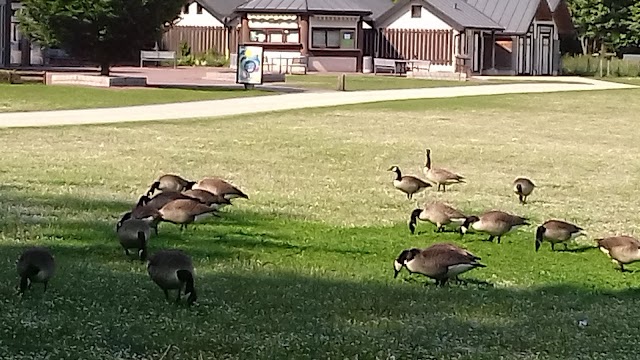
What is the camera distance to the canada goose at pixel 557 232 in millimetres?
11266

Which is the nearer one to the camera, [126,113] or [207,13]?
[126,113]

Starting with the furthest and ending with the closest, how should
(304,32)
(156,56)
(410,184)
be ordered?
(304,32) < (156,56) < (410,184)

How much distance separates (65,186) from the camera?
1509 cm

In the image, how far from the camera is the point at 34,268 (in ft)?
27.0

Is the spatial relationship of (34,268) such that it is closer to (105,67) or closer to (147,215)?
(147,215)

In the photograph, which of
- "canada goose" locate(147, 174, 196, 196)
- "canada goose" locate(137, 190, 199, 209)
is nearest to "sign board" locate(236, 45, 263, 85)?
"canada goose" locate(147, 174, 196, 196)

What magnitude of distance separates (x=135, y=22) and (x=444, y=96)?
37.5 feet

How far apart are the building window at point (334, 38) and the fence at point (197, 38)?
801 centimetres

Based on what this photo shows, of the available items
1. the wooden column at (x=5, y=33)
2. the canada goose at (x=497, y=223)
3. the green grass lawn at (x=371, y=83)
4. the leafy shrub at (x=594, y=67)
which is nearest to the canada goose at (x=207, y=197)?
the canada goose at (x=497, y=223)

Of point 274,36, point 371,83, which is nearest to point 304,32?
point 274,36

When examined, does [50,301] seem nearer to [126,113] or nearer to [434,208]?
[434,208]

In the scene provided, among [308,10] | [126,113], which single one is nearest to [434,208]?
[126,113]

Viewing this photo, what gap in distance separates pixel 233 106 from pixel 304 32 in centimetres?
3159

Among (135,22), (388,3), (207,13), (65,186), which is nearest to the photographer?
(65,186)
